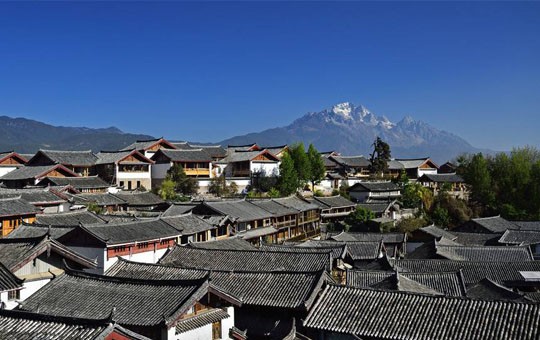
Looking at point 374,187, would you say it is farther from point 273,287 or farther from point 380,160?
point 273,287

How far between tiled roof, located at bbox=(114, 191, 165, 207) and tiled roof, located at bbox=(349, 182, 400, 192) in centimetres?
2924

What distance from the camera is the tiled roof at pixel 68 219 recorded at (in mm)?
32219

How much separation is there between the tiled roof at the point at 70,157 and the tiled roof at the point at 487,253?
37911 mm

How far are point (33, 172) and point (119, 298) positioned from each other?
36.2 meters

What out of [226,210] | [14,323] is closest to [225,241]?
[226,210]

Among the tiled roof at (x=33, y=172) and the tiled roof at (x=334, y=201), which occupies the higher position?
the tiled roof at (x=33, y=172)

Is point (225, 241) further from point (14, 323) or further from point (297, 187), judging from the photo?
point (297, 187)

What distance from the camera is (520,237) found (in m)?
49.6

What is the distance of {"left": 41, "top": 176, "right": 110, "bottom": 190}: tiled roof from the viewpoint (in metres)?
48.8

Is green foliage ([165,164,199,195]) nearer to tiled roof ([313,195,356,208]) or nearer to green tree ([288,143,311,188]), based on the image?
green tree ([288,143,311,188])

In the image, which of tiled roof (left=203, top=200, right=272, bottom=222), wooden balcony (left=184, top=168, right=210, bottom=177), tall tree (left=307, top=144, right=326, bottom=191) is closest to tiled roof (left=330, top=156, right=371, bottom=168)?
tall tree (left=307, top=144, right=326, bottom=191)

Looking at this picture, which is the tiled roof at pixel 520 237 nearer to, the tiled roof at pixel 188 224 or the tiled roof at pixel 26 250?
the tiled roof at pixel 188 224

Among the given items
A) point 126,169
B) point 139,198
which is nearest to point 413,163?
point 126,169

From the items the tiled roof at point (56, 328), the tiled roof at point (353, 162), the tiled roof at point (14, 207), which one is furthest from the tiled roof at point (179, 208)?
the tiled roof at point (353, 162)
